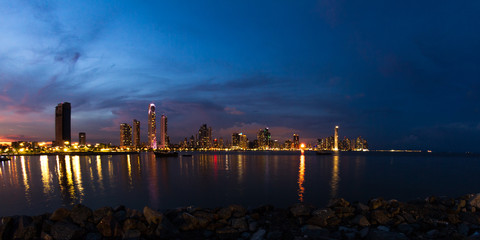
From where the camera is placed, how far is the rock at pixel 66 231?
38.7ft

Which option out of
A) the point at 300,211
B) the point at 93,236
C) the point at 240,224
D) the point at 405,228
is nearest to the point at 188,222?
the point at 240,224

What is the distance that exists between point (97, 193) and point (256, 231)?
93.3 ft

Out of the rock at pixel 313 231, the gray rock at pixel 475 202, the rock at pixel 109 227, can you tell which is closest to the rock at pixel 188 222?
the rock at pixel 109 227

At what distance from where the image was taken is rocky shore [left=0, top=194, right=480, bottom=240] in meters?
11.9

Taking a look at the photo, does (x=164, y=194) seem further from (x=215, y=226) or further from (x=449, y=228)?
(x=449, y=228)

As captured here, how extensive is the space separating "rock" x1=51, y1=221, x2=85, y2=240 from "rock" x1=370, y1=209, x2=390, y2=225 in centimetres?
1415

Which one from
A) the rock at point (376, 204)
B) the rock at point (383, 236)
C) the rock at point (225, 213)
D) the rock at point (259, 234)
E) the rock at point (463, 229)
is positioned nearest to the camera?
the rock at point (383, 236)

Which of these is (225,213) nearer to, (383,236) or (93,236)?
(93,236)

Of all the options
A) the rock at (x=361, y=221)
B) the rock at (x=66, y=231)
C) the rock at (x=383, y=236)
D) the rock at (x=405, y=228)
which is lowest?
the rock at (x=405, y=228)

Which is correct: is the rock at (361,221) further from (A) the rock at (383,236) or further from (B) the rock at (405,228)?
(A) the rock at (383,236)

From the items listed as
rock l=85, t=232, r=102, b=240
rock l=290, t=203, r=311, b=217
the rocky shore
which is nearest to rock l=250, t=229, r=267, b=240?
the rocky shore

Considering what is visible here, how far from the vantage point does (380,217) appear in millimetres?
13898

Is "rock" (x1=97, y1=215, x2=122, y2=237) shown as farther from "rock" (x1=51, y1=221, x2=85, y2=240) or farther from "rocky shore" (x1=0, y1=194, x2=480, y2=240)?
"rock" (x1=51, y1=221, x2=85, y2=240)

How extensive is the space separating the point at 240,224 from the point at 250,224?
51 cm
